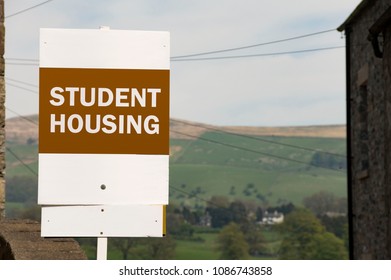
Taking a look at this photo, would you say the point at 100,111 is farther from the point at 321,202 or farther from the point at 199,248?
the point at 321,202

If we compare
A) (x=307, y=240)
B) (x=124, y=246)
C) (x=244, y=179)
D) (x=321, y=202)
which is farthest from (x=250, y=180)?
(x=124, y=246)

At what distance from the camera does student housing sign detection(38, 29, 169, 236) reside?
459 cm

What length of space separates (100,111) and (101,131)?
103mm

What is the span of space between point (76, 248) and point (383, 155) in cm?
996

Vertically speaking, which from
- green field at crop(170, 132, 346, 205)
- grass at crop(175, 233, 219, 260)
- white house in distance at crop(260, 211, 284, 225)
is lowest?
grass at crop(175, 233, 219, 260)

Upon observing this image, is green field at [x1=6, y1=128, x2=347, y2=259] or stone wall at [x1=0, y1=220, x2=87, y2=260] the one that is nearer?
stone wall at [x1=0, y1=220, x2=87, y2=260]

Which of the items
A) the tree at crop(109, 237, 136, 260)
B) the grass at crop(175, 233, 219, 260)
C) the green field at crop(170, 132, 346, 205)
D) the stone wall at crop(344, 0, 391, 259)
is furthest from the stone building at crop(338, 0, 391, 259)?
the green field at crop(170, 132, 346, 205)

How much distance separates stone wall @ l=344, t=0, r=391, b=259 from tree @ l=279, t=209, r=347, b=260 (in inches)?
4840

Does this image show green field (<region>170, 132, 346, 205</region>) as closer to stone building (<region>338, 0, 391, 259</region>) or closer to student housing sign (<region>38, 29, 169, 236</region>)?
stone building (<region>338, 0, 391, 259</region>)

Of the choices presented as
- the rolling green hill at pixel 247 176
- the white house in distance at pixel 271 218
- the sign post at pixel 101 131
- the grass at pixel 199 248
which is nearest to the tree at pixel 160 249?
the grass at pixel 199 248

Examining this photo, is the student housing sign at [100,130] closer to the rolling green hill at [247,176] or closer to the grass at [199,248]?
the grass at [199,248]

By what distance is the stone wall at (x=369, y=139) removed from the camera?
1523 cm

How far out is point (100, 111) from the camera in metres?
4.58
